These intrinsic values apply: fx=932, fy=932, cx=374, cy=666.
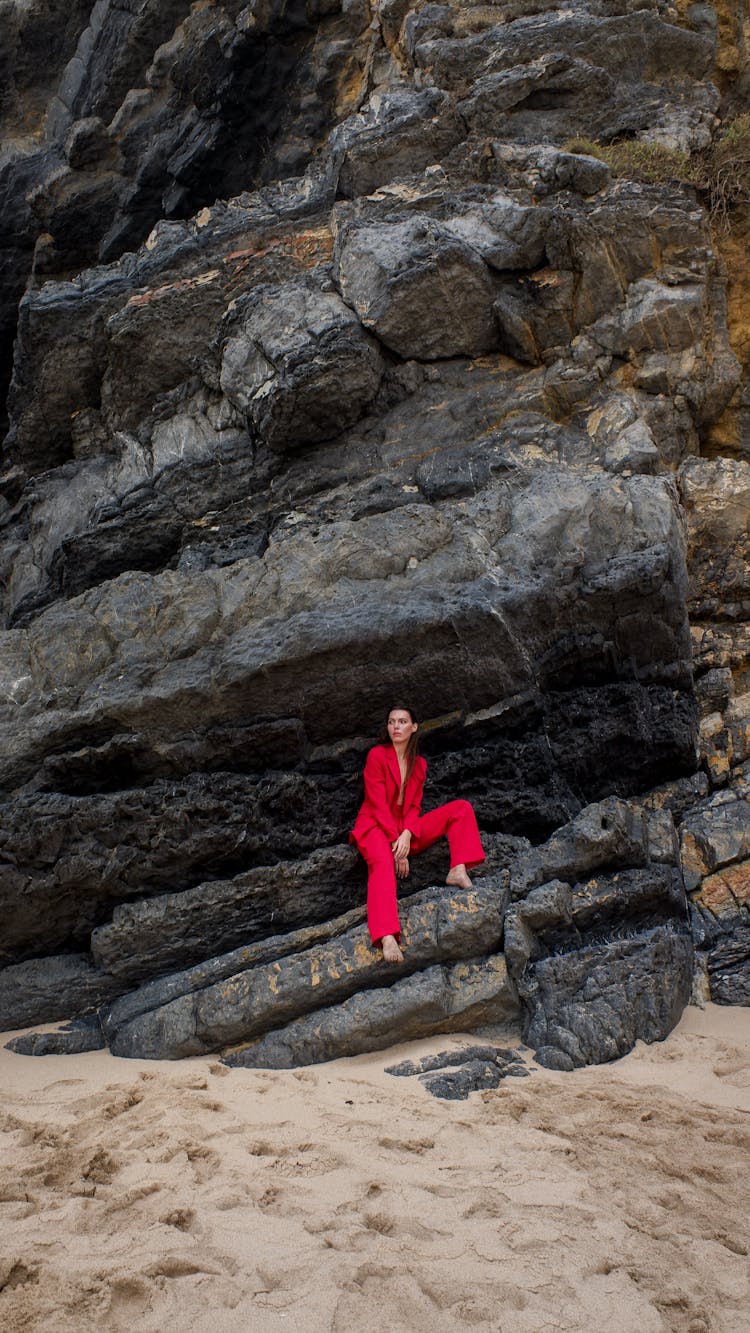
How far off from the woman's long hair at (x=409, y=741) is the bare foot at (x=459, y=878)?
0.63 m

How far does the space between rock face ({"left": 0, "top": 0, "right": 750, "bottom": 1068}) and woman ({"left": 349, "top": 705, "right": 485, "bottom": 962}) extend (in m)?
0.23

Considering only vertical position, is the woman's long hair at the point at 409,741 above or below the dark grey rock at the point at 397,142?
below

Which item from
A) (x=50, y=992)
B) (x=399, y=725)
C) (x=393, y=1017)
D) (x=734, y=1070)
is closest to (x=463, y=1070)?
(x=393, y=1017)

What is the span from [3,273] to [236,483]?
7.11 m

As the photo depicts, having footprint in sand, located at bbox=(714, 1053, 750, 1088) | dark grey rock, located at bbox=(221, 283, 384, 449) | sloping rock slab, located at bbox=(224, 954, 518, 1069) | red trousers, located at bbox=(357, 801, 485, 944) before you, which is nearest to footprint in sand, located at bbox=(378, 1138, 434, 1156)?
sloping rock slab, located at bbox=(224, 954, 518, 1069)

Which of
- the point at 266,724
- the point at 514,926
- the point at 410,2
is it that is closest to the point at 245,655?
the point at 266,724

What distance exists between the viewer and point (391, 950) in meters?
5.35

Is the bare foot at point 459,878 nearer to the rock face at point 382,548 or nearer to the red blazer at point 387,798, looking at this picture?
the rock face at point 382,548

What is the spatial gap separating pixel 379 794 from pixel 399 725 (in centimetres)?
47

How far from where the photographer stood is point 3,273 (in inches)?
508

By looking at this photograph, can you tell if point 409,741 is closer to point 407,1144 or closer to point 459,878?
point 459,878

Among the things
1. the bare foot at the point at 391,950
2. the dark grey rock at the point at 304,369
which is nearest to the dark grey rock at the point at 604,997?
the bare foot at the point at 391,950

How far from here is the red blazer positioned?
6043 mm

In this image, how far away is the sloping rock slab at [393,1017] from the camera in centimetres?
516
